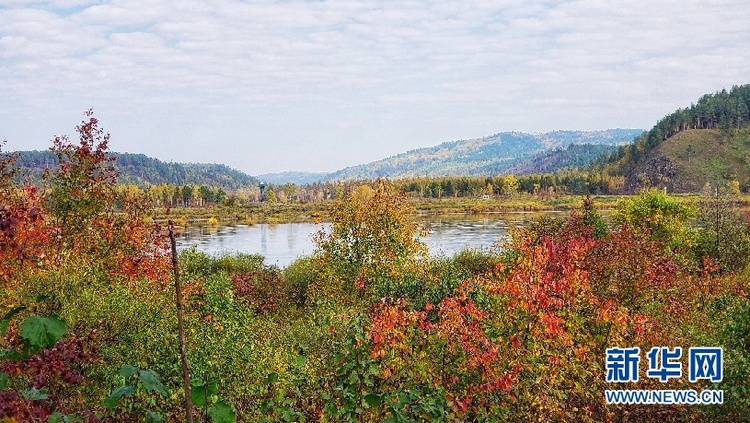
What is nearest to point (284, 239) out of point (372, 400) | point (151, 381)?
point (372, 400)

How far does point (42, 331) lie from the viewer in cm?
329

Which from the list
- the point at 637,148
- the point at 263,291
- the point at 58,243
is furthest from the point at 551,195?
the point at 58,243

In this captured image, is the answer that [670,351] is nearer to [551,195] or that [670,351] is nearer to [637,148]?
[551,195]

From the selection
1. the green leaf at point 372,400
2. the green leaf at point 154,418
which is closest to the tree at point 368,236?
the green leaf at point 372,400

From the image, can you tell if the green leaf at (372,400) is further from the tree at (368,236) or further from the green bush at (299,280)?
the green bush at (299,280)

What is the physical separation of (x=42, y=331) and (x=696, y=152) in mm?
199043

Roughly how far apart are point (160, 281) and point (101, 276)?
2.69m

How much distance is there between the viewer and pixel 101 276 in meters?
17.6

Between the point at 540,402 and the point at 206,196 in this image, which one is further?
the point at 206,196

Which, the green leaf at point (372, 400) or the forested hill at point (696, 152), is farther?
the forested hill at point (696, 152)

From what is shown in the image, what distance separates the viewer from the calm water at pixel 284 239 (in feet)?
205

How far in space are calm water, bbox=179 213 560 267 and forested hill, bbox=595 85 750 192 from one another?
322 ft

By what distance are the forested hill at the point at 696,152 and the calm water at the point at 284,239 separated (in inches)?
3868

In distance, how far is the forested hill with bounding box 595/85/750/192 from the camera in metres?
166
